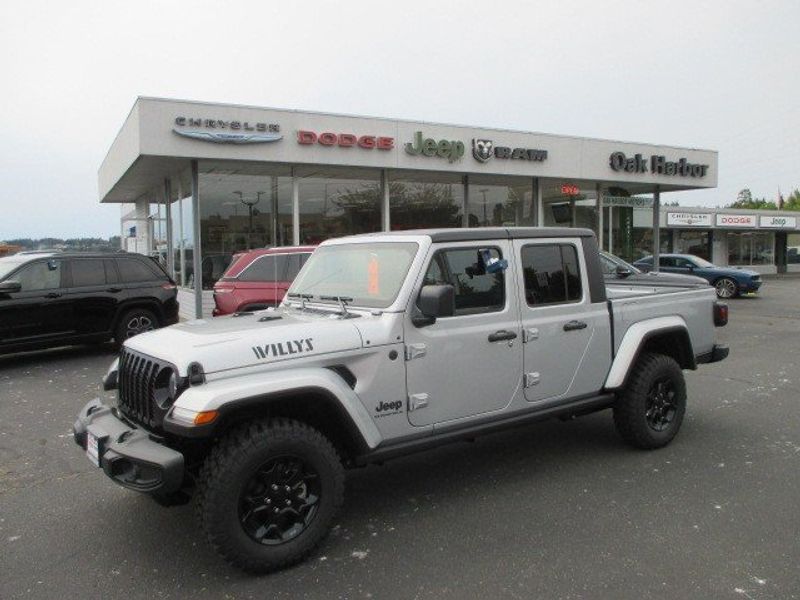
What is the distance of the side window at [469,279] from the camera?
429 cm

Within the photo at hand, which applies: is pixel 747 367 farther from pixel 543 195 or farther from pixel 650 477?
pixel 543 195

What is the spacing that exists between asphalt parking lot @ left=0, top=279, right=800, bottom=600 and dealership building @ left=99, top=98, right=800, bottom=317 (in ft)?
29.5

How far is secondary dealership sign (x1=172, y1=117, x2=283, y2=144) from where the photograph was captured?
13.4m

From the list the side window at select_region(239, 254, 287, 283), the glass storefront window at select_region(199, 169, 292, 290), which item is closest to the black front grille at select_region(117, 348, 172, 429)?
the side window at select_region(239, 254, 287, 283)

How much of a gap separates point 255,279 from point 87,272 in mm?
2833

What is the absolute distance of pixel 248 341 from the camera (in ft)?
11.7

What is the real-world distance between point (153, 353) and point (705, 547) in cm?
335

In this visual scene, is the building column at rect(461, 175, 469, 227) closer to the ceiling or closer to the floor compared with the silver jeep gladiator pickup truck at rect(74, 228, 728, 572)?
closer to the ceiling

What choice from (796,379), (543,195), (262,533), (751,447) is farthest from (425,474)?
(543,195)

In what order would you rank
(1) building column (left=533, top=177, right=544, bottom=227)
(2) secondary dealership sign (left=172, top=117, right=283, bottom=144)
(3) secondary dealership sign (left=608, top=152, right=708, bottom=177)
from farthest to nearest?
(3) secondary dealership sign (left=608, top=152, right=708, bottom=177)
(1) building column (left=533, top=177, right=544, bottom=227)
(2) secondary dealership sign (left=172, top=117, right=283, bottom=144)

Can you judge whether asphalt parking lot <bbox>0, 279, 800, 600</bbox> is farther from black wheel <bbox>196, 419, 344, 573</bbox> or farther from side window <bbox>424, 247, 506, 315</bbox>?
side window <bbox>424, 247, 506, 315</bbox>

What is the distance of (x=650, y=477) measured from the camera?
4777 mm

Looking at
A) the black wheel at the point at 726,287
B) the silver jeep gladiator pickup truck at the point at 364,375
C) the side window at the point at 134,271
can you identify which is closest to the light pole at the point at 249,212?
the side window at the point at 134,271

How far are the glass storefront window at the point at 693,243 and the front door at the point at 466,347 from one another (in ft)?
112
